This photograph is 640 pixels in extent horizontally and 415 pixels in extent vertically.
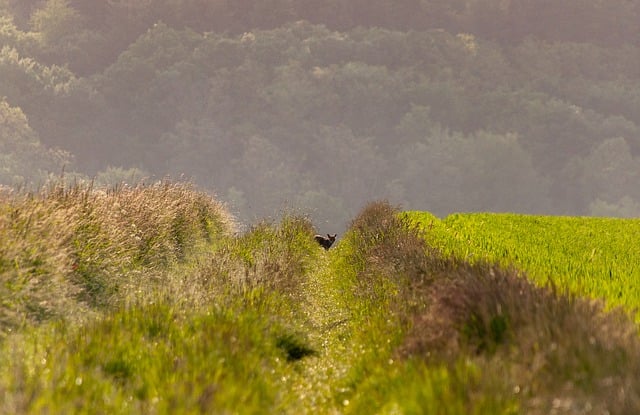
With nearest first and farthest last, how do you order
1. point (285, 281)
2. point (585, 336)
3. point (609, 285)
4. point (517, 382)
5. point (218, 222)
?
1. point (517, 382)
2. point (585, 336)
3. point (609, 285)
4. point (285, 281)
5. point (218, 222)

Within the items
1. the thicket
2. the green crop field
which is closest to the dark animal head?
the green crop field

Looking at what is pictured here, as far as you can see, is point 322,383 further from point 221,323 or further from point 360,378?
point 221,323

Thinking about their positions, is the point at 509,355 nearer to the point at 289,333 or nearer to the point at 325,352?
the point at 289,333

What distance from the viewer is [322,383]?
22.7 feet

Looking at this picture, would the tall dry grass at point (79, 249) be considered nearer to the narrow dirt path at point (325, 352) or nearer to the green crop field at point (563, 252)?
the narrow dirt path at point (325, 352)

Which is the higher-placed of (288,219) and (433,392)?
(288,219)

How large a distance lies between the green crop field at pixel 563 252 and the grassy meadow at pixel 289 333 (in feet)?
0.41

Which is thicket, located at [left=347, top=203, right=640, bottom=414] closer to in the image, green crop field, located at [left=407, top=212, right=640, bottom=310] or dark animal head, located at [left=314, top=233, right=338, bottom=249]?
green crop field, located at [left=407, top=212, right=640, bottom=310]

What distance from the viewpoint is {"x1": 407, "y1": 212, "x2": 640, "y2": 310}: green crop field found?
911 centimetres

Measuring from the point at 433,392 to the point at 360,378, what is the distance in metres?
1.84

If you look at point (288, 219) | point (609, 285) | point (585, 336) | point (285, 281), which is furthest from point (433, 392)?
point (288, 219)

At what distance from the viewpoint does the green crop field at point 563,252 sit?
9.11 meters

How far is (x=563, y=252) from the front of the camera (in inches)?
602

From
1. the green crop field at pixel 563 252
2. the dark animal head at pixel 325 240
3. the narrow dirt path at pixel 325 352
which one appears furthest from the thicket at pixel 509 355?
the dark animal head at pixel 325 240
